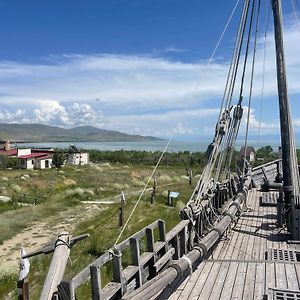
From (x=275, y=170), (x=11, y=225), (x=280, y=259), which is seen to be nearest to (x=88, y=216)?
(x=11, y=225)

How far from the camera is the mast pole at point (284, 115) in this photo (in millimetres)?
10711

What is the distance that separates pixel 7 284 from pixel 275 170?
1593 cm

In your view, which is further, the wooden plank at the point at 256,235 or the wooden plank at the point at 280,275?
the wooden plank at the point at 256,235

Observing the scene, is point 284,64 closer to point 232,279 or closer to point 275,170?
point 232,279

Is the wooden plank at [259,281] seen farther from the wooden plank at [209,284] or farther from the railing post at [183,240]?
the railing post at [183,240]

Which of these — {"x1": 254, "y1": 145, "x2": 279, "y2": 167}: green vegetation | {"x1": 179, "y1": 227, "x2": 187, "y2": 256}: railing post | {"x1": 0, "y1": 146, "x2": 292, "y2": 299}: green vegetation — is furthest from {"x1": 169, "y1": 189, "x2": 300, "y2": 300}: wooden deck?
{"x1": 254, "y1": 145, "x2": 279, "y2": 167}: green vegetation

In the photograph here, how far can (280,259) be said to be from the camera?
28.4 ft

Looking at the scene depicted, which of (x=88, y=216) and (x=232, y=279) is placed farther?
(x=88, y=216)

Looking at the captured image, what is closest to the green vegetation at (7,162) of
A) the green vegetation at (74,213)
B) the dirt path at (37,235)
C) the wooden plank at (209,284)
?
the green vegetation at (74,213)

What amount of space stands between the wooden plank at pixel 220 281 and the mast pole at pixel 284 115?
3294 millimetres

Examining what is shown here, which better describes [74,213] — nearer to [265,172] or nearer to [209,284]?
[265,172]

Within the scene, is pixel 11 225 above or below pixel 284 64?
below

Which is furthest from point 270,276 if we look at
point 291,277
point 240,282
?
point 240,282

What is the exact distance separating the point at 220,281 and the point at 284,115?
5365mm
